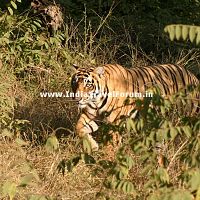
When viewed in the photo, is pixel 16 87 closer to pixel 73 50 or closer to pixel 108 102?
pixel 73 50

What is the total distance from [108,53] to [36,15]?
1034 mm

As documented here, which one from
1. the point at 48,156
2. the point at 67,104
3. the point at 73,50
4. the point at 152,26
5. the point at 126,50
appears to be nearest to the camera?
the point at 48,156

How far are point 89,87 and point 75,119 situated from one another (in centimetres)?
79

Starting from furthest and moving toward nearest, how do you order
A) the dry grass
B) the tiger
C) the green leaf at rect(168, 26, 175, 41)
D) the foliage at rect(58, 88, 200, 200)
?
the tiger, the dry grass, the foliage at rect(58, 88, 200, 200), the green leaf at rect(168, 26, 175, 41)

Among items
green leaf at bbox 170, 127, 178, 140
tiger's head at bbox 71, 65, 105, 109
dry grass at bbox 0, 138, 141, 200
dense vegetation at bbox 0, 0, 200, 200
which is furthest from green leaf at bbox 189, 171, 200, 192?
tiger's head at bbox 71, 65, 105, 109

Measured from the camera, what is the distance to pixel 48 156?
4.79 metres

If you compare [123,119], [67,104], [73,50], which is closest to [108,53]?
Answer: [73,50]

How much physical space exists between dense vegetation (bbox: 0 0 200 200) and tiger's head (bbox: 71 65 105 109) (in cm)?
35

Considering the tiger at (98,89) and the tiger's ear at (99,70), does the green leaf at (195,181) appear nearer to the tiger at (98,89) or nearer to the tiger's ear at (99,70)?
the tiger at (98,89)

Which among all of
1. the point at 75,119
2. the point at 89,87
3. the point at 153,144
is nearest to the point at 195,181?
the point at 153,144

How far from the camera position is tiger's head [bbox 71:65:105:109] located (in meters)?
5.11

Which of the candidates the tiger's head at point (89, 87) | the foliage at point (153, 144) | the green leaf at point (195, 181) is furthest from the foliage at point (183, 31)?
the tiger's head at point (89, 87)

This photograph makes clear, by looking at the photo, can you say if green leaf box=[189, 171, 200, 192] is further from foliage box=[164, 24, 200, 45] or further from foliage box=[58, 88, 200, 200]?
foliage box=[164, 24, 200, 45]

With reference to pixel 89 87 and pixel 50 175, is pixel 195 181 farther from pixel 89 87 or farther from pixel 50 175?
pixel 89 87
